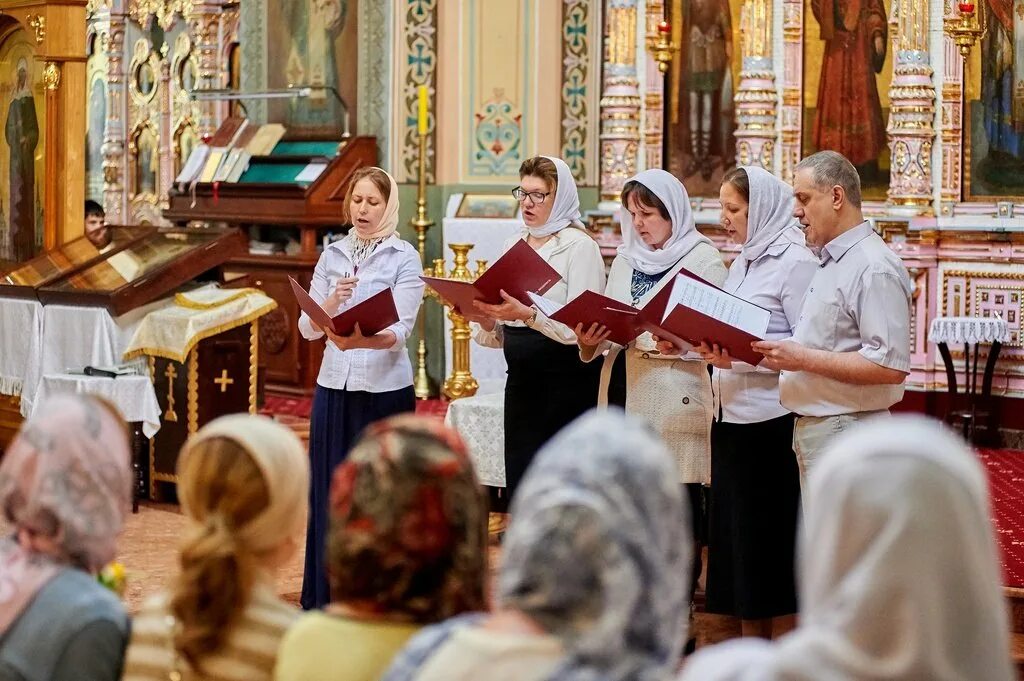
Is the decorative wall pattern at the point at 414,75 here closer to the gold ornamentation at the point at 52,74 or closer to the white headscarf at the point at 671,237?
the gold ornamentation at the point at 52,74

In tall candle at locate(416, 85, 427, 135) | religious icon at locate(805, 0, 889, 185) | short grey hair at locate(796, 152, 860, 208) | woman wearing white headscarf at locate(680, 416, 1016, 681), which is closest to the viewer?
woman wearing white headscarf at locate(680, 416, 1016, 681)

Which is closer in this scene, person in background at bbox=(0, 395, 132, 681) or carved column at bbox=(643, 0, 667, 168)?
person in background at bbox=(0, 395, 132, 681)

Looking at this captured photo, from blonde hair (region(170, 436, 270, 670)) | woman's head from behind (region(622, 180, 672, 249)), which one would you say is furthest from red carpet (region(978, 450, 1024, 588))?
blonde hair (region(170, 436, 270, 670))

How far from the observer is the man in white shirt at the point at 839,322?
14.2 feet

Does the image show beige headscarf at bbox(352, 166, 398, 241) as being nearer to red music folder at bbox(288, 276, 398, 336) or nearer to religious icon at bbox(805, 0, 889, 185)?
red music folder at bbox(288, 276, 398, 336)

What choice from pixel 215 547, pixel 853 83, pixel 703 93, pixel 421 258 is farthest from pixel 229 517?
pixel 703 93

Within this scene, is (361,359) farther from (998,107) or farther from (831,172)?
(998,107)

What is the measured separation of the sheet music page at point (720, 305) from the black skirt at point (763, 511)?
487mm

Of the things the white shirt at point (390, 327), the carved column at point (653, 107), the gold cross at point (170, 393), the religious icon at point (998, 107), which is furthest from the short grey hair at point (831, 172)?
the carved column at point (653, 107)

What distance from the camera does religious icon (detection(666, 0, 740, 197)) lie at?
11.4 meters

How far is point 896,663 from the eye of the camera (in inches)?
68.1

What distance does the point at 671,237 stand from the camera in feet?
16.8

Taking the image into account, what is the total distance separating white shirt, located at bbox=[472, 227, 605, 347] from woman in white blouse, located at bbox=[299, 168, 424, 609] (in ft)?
1.32

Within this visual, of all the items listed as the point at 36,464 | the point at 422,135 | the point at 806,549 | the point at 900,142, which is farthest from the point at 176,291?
the point at 806,549
